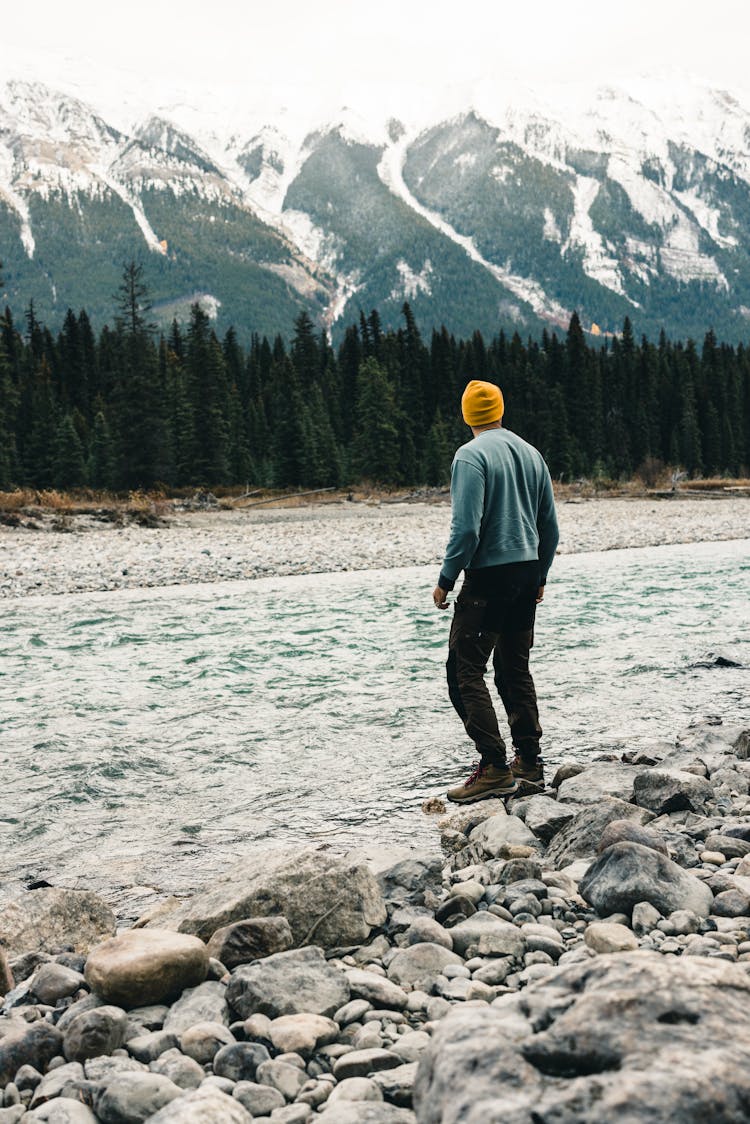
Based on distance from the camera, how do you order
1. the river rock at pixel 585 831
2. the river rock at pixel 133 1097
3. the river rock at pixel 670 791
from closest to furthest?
the river rock at pixel 133 1097
the river rock at pixel 585 831
the river rock at pixel 670 791

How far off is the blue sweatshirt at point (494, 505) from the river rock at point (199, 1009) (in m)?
2.97

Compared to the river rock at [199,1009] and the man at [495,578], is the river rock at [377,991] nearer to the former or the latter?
the river rock at [199,1009]

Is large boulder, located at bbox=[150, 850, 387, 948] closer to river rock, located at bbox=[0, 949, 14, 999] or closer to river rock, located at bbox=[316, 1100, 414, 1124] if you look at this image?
river rock, located at bbox=[0, 949, 14, 999]

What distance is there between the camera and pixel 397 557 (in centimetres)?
2527

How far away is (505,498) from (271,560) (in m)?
18.4

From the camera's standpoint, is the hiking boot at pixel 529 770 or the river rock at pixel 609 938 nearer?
the river rock at pixel 609 938

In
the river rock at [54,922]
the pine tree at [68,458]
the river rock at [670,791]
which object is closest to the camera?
the river rock at [54,922]

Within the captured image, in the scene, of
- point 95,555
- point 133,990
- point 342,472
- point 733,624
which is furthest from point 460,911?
point 342,472

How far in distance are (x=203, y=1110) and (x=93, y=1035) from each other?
32.1 inches

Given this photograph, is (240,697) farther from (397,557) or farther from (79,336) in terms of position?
(79,336)

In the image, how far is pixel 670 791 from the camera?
236 inches

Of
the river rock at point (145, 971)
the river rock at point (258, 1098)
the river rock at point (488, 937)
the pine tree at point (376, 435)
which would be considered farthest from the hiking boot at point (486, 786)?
the pine tree at point (376, 435)

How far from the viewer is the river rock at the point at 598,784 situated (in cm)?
630

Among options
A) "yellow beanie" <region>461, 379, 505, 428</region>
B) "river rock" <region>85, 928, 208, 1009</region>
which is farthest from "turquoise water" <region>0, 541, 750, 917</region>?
"yellow beanie" <region>461, 379, 505, 428</region>
